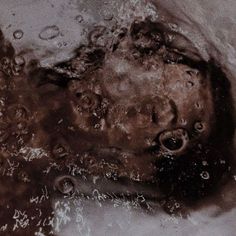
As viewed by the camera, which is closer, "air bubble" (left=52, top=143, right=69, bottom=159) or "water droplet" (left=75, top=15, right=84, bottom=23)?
"air bubble" (left=52, top=143, right=69, bottom=159)

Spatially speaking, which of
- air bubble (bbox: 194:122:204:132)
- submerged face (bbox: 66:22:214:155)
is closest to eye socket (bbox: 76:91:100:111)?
submerged face (bbox: 66:22:214:155)

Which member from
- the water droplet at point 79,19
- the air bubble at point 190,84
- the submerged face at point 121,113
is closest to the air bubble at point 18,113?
the submerged face at point 121,113

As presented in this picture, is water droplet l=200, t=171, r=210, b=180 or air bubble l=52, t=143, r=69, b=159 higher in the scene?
water droplet l=200, t=171, r=210, b=180

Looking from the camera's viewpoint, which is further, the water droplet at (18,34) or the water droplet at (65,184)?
the water droplet at (18,34)

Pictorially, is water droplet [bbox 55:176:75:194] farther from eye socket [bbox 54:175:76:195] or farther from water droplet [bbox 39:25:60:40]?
water droplet [bbox 39:25:60:40]

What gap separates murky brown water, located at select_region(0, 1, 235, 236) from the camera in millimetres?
991

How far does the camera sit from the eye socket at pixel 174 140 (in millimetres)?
1040

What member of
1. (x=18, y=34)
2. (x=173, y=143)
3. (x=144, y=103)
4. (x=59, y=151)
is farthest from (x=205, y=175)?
(x=18, y=34)

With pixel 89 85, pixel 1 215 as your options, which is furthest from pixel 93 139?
pixel 1 215

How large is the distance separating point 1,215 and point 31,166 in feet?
0.39

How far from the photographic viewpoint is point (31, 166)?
1.03 meters

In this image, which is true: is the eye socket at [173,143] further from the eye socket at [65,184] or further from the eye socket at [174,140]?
the eye socket at [65,184]

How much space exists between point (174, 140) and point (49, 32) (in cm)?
40

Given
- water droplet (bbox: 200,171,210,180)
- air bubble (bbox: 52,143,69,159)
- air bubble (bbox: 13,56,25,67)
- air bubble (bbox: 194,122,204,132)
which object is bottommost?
air bubble (bbox: 52,143,69,159)
